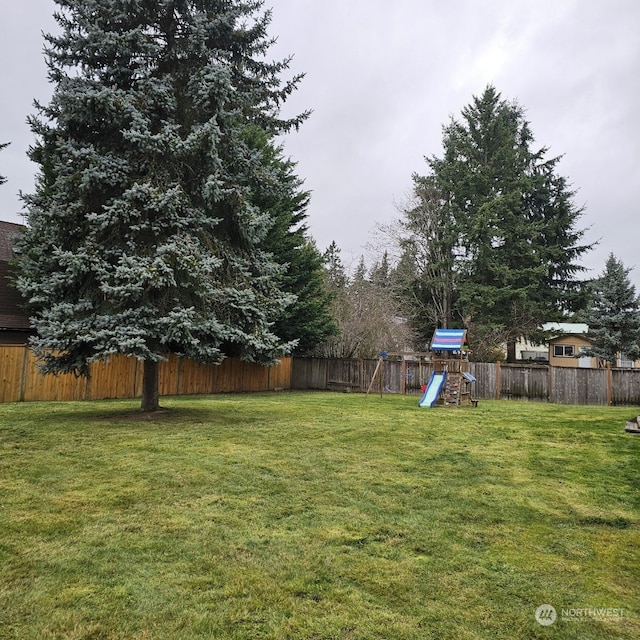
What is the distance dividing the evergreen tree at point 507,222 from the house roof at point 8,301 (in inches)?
813

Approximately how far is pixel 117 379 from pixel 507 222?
2168 cm

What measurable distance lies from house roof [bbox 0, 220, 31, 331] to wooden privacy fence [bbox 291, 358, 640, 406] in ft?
37.5

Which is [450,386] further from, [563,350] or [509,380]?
[563,350]

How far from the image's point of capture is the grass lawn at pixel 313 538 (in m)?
2.56

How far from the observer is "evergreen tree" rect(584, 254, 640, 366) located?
24047 mm

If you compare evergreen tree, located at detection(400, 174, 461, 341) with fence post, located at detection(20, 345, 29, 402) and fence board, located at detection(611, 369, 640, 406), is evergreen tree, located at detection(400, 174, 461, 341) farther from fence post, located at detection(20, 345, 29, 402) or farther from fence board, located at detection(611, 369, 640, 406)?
fence post, located at detection(20, 345, 29, 402)

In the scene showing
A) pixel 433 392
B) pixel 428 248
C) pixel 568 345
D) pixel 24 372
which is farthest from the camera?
pixel 568 345

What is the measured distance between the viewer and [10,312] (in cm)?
1677

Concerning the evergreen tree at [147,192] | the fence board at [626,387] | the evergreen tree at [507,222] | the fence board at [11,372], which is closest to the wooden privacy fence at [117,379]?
the fence board at [11,372]

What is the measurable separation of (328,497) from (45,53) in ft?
33.9

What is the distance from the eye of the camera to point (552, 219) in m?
26.5

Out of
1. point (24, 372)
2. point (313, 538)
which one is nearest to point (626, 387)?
point (313, 538)

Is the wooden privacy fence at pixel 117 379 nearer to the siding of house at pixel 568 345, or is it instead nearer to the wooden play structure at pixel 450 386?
the wooden play structure at pixel 450 386

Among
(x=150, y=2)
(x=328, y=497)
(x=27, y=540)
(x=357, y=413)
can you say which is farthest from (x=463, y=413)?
(x=150, y=2)
